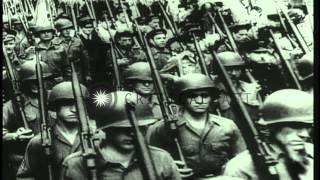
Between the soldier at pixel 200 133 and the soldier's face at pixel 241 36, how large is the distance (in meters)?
0.50

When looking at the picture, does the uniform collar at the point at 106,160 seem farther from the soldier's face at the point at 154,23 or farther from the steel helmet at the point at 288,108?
the soldier's face at the point at 154,23

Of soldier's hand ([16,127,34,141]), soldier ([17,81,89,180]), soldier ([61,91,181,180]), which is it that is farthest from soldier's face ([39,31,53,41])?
soldier ([61,91,181,180])

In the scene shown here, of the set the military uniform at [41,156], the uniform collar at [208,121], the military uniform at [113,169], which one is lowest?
the military uniform at [113,169]

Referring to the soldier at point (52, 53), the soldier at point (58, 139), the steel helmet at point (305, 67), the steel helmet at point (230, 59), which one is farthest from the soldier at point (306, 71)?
the soldier at point (52, 53)

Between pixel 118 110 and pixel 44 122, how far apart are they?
17.6 inches

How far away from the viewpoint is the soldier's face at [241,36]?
11.6ft

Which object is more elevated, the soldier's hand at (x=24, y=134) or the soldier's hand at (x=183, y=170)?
the soldier's hand at (x=24, y=134)

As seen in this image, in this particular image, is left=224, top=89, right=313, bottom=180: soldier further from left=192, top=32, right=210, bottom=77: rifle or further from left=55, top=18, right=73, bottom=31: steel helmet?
left=55, top=18, right=73, bottom=31: steel helmet

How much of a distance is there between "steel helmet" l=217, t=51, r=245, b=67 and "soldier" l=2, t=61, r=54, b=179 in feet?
3.32

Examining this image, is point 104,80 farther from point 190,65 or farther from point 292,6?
point 292,6

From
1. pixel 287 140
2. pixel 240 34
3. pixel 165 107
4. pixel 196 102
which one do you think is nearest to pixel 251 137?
pixel 287 140

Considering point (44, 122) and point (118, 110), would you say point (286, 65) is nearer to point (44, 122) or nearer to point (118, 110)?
point (118, 110)

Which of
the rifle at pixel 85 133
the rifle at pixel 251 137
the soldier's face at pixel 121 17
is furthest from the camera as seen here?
the soldier's face at pixel 121 17

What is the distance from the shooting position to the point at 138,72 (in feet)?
10.6
